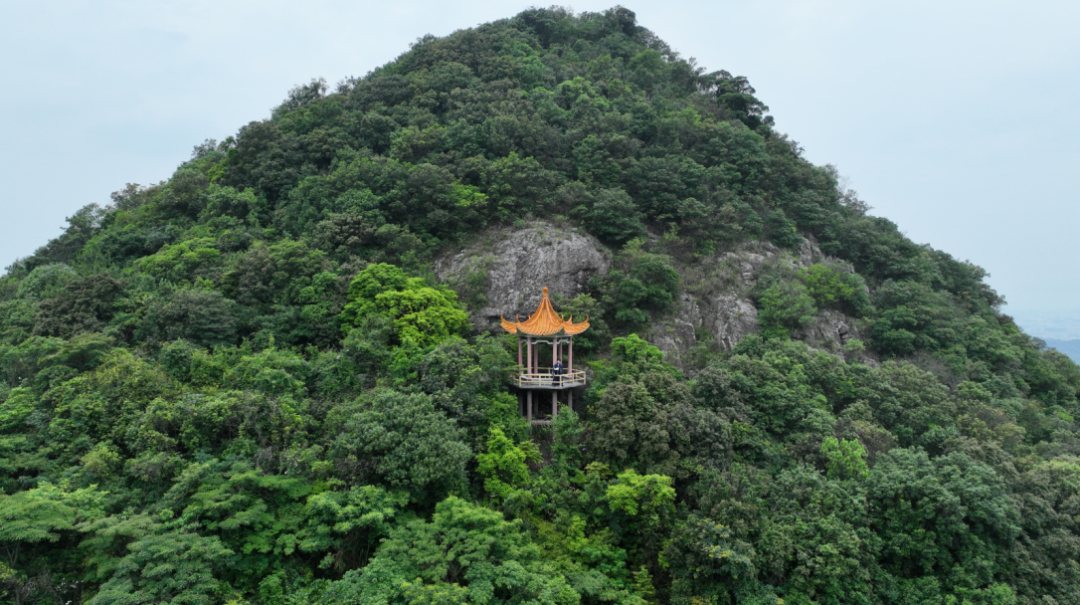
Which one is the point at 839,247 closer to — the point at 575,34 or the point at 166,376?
the point at 575,34

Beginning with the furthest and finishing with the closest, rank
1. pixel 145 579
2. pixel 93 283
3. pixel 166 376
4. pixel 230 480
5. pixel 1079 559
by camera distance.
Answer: pixel 93 283 → pixel 166 376 → pixel 1079 559 → pixel 230 480 → pixel 145 579

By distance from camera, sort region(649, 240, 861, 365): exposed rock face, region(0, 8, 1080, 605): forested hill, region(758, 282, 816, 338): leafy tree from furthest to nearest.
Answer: region(758, 282, 816, 338): leafy tree < region(649, 240, 861, 365): exposed rock face < region(0, 8, 1080, 605): forested hill

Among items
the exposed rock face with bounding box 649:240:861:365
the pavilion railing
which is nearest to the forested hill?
the exposed rock face with bounding box 649:240:861:365

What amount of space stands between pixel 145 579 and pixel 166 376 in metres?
7.23

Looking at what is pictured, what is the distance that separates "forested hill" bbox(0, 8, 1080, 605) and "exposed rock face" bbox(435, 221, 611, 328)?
101cm

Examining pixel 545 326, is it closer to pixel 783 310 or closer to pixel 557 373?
pixel 557 373

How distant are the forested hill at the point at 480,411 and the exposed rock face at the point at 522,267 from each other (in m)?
1.01

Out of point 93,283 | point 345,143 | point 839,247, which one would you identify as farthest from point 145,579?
point 839,247

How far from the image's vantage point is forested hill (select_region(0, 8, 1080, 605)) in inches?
509

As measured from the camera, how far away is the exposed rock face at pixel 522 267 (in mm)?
23641

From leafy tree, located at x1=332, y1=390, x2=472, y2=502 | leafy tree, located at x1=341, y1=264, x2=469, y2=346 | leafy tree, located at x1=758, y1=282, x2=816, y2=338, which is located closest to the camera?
leafy tree, located at x1=332, y1=390, x2=472, y2=502

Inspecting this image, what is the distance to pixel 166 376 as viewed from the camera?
55.6ft

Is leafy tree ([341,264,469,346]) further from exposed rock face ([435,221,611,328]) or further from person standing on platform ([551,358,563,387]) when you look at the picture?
person standing on platform ([551,358,563,387])

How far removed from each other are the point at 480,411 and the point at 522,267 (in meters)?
9.39
